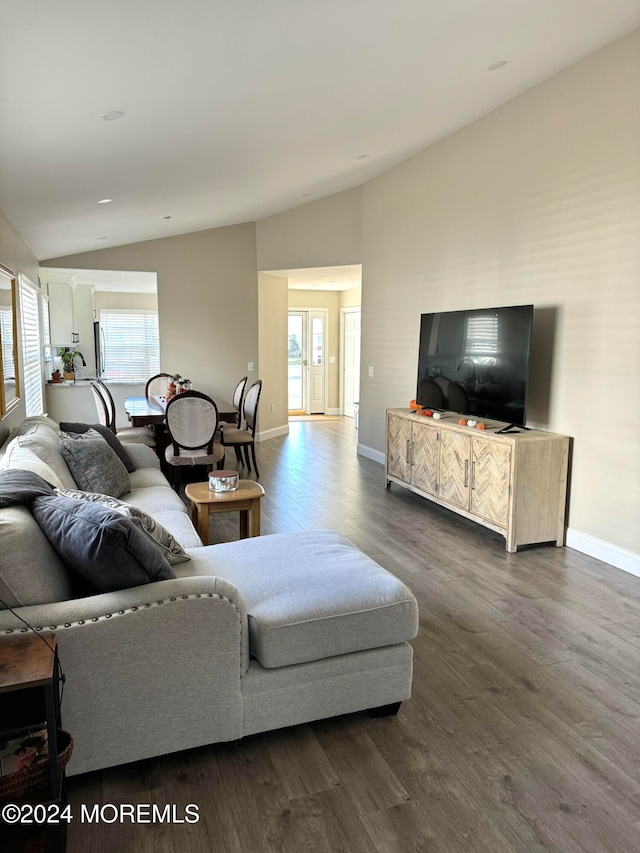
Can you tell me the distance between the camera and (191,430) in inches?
214

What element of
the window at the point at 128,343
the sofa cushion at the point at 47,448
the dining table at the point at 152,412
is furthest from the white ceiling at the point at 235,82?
the window at the point at 128,343

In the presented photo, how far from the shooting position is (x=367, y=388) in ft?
25.1

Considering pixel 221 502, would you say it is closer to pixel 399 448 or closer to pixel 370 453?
pixel 399 448

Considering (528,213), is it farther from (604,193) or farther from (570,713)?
(570,713)

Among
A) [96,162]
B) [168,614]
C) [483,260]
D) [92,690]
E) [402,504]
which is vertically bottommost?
[402,504]

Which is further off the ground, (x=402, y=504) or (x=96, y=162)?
(x=96, y=162)

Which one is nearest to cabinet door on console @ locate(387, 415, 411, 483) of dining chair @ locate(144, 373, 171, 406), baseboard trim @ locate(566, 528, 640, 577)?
baseboard trim @ locate(566, 528, 640, 577)

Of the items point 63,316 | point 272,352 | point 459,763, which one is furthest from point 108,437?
point 63,316

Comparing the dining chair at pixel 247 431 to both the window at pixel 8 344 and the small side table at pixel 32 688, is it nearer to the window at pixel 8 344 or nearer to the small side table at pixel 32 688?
the window at pixel 8 344

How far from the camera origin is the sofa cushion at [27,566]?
185 centimetres

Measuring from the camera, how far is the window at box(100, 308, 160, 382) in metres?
11.4

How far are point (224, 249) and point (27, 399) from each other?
3.57m

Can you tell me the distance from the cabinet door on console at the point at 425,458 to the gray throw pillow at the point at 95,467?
98.7 inches

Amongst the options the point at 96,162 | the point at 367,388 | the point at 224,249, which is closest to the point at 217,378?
the point at 224,249
